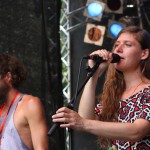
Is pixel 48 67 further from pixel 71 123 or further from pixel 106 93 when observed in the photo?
pixel 71 123

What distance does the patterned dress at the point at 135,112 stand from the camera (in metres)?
2.26

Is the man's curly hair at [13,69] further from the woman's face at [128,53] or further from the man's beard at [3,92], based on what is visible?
the woman's face at [128,53]

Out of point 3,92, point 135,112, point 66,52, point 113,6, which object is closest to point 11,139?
point 3,92

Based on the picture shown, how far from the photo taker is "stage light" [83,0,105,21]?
4.46 m

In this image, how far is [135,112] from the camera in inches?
90.3

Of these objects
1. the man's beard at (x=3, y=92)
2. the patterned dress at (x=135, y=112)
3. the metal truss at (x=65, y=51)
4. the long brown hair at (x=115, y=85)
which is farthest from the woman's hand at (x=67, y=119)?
the metal truss at (x=65, y=51)

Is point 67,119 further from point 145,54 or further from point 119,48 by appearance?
point 145,54

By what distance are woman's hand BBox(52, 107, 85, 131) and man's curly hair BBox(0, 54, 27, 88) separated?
105 centimetres

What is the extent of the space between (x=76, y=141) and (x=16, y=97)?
1.65m

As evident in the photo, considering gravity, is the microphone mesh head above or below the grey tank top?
above

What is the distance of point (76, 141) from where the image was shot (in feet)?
14.5

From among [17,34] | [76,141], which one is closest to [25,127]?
[17,34]

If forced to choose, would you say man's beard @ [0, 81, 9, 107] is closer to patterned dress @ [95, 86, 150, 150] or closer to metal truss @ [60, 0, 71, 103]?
patterned dress @ [95, 86, 150, 150]

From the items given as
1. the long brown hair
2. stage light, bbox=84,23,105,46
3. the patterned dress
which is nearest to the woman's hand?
the patterned dress
